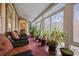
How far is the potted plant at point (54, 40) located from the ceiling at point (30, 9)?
53 cm

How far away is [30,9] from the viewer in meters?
2.95

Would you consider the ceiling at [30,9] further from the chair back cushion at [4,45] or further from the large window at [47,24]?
the chair back cushion at [4,45]

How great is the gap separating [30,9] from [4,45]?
0.88 meters

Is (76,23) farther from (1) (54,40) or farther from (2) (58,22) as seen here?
(1) (54,40)

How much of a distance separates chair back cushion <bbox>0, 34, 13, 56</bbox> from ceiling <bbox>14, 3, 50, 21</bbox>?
0.62m

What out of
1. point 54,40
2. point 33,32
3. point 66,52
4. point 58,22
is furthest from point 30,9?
point 66,52

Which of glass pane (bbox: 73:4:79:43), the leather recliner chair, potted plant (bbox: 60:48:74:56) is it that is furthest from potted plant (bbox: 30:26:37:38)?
glass pane (bbox: 73:4:79:43)

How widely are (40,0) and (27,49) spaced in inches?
40.0

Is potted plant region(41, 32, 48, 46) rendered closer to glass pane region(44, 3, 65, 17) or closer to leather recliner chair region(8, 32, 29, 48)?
leather recliner chair region(8, 32, 29, 48)

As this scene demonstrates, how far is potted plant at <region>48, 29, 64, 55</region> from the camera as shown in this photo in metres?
2.81

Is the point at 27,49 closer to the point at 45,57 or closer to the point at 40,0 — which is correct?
the point at 45,57

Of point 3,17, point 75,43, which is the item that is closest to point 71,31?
point 75,43

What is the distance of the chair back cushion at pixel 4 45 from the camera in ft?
8.95

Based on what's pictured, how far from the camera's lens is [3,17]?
10.6 feet
